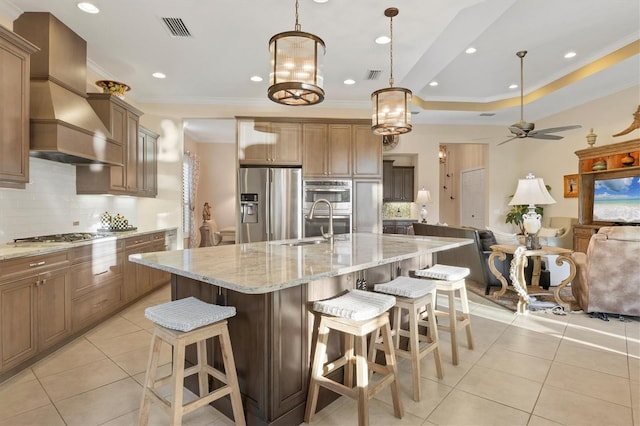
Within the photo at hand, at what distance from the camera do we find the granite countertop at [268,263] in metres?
1.44

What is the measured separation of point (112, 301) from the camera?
354 cm

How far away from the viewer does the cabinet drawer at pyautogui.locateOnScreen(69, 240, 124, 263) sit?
2.98 meters

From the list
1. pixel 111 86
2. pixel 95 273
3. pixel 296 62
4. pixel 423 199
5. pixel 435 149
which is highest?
pixel 111 86

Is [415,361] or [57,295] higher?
[57,295]

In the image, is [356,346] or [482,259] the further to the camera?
[482,259]

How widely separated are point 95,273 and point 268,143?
292cm

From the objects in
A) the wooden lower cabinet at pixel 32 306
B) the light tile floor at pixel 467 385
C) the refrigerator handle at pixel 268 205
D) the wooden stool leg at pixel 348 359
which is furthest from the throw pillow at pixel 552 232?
the wooden lower cabinet at pixel 32 306

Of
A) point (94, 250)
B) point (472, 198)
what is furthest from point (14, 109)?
point (472, 198)

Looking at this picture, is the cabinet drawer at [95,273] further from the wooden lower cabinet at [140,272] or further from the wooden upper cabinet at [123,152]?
the wooden upper cabinet at [123,152]

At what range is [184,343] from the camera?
4.99ft

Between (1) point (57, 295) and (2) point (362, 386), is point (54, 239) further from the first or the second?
(2) point (362, 386)

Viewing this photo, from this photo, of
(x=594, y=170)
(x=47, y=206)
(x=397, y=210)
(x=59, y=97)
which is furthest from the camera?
(x=397, y=210)

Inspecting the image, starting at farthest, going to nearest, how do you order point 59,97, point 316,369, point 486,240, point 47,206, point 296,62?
point 486,240, point 47,206, point 59,97, point 296,62, point 316,369

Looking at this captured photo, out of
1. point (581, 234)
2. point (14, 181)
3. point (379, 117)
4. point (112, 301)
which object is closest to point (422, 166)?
point (581, 234)
